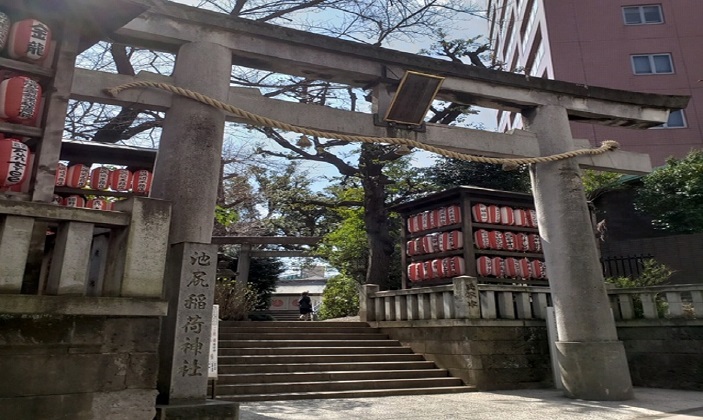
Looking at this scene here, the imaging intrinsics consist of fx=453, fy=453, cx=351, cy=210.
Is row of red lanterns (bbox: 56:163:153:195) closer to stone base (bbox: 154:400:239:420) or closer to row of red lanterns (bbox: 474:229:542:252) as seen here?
stone base (bbox: 154:400:239:420)

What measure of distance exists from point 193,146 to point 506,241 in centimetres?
920

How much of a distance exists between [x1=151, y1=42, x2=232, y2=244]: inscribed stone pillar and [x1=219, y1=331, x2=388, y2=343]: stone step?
568 centimetres

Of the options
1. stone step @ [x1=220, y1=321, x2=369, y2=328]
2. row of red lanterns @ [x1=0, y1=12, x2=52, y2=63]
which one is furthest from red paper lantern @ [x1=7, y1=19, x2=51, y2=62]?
stone step @ [x1=220, y1=321, x2=369, y2=328]

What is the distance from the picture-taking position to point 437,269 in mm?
12242

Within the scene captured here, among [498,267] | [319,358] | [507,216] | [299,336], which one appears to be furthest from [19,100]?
[507,216]

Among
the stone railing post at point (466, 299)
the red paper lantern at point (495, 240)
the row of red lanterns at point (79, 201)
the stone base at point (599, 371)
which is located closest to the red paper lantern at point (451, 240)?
the red paper lantern at point (495, 240)

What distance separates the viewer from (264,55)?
6.40 meters

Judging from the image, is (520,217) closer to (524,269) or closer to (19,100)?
(524,269)

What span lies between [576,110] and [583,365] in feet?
15.1

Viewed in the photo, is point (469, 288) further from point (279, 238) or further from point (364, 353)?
point (279, 238)

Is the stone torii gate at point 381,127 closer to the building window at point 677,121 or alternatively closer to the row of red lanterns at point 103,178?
the row of red lanterns at point 103,178

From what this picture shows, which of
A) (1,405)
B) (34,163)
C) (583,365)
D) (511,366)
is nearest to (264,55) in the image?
(34,163)

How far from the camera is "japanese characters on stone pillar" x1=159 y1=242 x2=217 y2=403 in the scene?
434cm

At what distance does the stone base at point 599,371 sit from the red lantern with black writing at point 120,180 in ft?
26.3
